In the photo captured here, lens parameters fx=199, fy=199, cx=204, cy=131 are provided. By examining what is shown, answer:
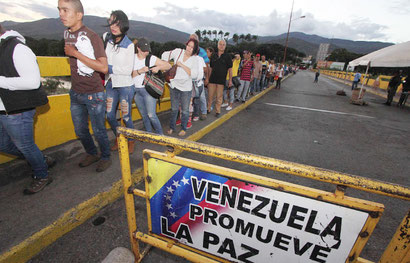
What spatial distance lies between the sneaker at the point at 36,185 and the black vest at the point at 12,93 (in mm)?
846

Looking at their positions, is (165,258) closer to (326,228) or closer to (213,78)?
(326,228)

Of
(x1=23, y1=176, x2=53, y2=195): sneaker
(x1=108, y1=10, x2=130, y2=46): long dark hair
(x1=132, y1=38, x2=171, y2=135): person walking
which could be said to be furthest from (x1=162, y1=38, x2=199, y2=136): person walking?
(x1=23, y1=176, x2=53, y2=195): sneaker

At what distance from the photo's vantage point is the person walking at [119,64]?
263cm

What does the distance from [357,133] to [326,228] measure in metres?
5.95

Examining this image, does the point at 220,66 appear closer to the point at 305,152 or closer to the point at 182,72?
the point at 182,72

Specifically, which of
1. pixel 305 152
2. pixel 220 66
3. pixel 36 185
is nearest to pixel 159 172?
pixel 36 185

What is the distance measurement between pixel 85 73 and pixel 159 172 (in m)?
1.75

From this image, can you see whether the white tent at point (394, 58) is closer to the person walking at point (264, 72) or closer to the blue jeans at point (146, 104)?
the person walking at point (264, 72)

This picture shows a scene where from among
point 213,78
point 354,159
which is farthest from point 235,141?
point 354,159

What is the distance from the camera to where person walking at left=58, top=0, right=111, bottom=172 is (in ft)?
7.00

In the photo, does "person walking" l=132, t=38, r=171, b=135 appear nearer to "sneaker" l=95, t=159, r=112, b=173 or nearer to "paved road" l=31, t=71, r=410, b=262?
"sneaker" l=95, t=159, r=112, b=173

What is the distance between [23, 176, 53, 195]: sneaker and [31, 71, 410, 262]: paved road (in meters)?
0.75

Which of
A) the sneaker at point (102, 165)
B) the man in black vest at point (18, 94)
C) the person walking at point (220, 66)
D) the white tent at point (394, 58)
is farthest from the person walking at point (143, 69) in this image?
the white tent at point (394, 58)

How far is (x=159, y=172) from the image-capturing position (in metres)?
1.44
